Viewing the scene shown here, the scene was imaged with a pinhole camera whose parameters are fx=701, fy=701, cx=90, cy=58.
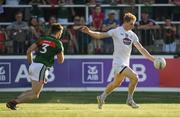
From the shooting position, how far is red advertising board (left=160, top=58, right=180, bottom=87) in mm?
24016

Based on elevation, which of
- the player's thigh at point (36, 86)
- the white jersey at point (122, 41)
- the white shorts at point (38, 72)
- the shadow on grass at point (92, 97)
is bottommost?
the shadow on grass at point (92, 97)

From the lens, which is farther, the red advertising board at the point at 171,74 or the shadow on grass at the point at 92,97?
the red advertising board at the point at 171,74

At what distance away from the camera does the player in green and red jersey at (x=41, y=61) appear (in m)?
16.2

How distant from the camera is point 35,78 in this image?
16281mm

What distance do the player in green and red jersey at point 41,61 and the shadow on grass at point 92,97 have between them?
12.0 feet

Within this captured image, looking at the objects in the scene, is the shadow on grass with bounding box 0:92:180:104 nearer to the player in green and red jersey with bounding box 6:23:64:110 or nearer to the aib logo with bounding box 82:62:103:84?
the aib logo with bounding box 82:62:103:84

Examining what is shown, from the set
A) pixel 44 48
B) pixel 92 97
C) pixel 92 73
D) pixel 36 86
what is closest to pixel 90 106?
pixel 36 86

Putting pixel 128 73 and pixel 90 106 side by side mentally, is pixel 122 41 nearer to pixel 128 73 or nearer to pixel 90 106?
pixel 128 73

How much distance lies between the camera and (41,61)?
1641 centimetres

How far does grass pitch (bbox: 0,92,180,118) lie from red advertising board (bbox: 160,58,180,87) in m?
0.70

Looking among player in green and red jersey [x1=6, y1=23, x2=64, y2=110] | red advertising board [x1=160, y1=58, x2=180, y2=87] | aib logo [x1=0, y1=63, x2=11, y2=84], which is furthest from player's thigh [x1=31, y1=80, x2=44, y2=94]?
red advertising board [x1=160, y1=58, x2=180, y2=87]

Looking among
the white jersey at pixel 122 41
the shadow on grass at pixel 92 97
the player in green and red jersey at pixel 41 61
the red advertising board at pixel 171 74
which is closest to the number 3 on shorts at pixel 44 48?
the player in green and red jersey at pixel 41 61

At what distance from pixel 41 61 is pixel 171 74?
865 centimetres

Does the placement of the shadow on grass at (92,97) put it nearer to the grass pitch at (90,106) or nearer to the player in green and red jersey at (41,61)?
the grass pitch at (90,106)
